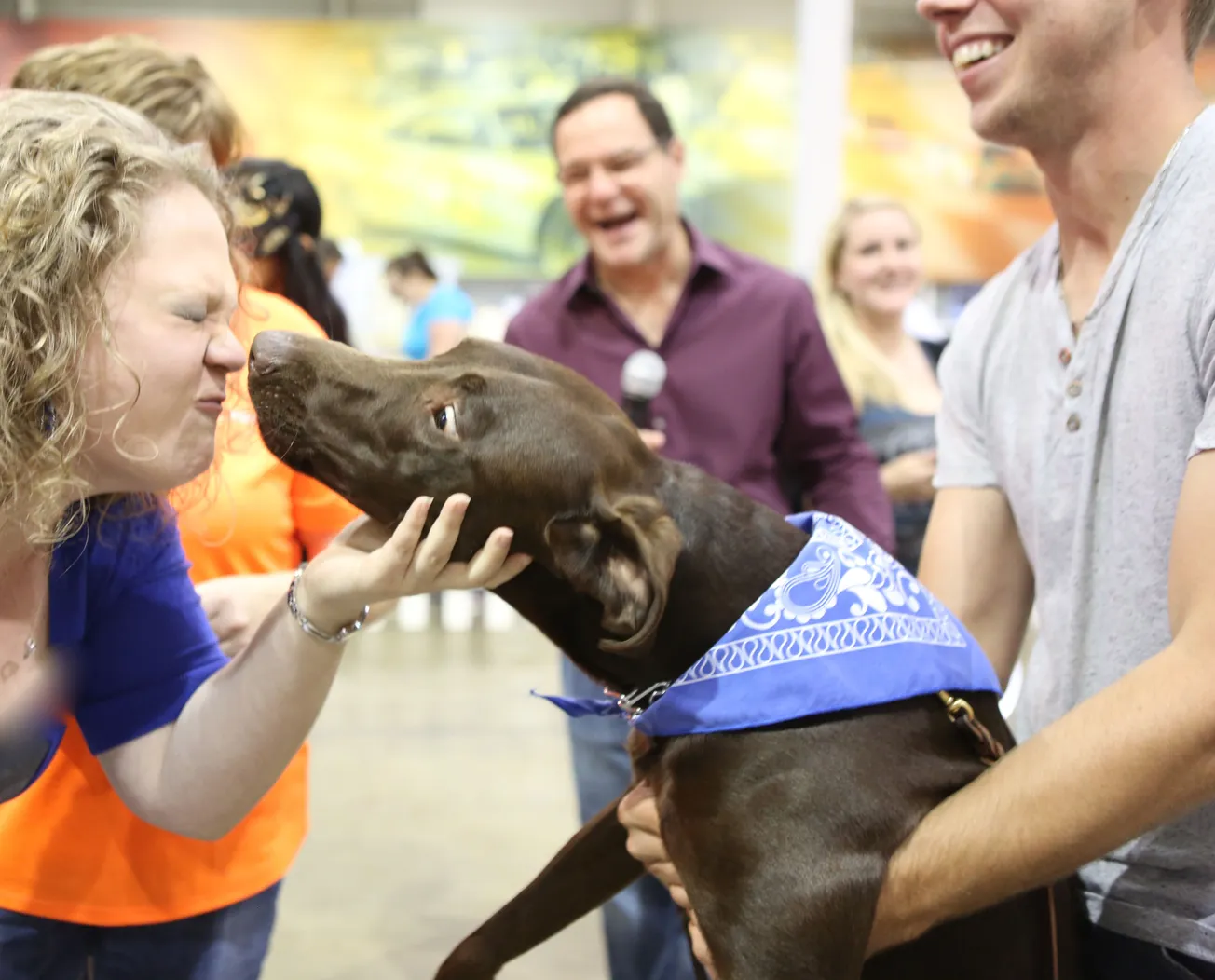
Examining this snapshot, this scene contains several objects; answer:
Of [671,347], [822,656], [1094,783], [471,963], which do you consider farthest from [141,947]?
[671,347]

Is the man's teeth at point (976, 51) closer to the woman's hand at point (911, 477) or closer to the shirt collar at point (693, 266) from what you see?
the shirt collar at point (693, 266)

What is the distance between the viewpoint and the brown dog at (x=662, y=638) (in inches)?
50.7

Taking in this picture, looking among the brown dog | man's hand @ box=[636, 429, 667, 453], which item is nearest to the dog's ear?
the brown dog

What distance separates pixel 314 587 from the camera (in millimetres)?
1279

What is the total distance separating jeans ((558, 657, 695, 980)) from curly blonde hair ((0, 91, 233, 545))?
1.53m

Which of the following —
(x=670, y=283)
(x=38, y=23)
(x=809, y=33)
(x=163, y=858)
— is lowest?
(x=163, y=858)

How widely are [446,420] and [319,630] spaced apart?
33 cm

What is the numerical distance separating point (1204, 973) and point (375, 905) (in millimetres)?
2853

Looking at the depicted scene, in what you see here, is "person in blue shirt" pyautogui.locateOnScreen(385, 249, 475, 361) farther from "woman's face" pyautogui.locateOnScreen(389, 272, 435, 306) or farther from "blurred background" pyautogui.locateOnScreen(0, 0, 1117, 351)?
"blurred background" pyautogui.locateOnScreen(0, 0, 1117, 351)

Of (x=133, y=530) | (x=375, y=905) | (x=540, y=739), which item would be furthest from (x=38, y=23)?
(x=133, y=530)

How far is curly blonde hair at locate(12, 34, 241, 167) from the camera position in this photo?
1.83 metres

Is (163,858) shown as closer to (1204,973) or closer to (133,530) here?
(133,530)

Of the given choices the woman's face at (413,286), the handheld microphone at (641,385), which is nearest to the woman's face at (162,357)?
the handheld microphone at (641,385)

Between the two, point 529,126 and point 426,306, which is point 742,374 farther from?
point 529,126
